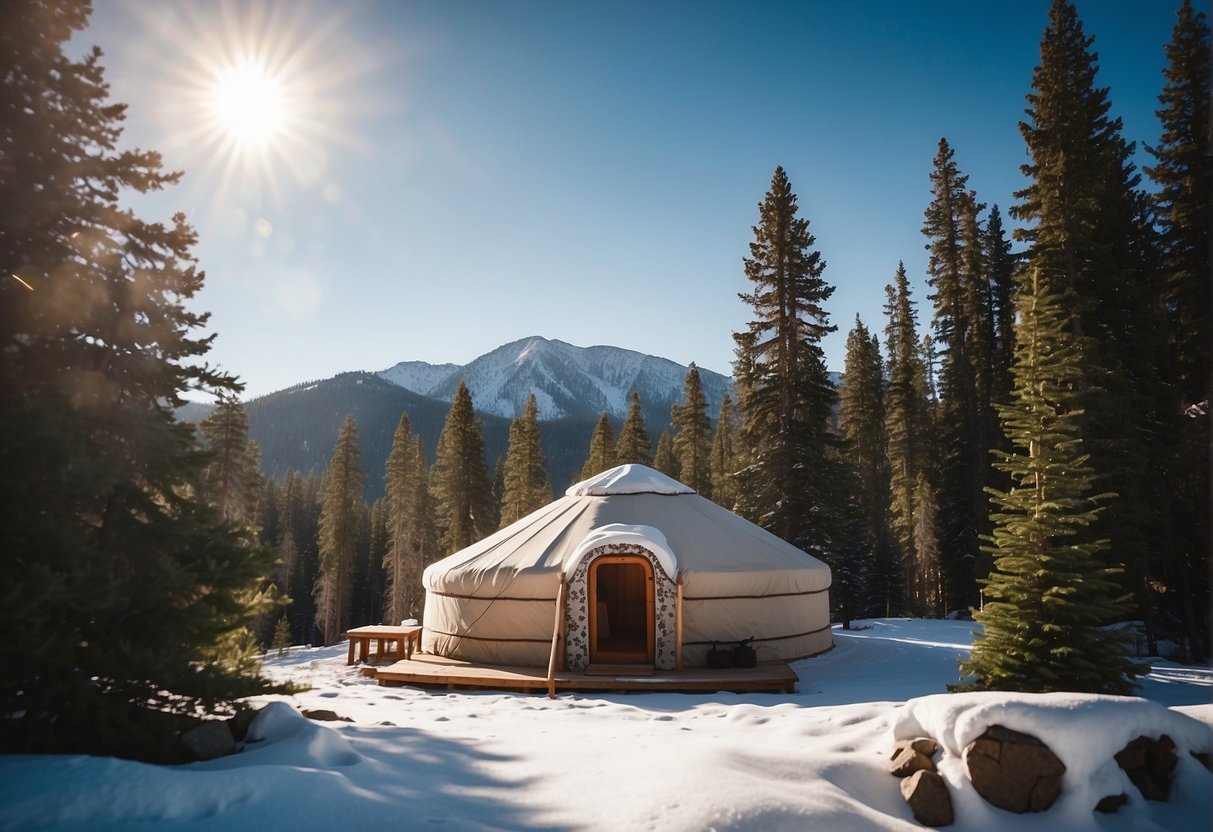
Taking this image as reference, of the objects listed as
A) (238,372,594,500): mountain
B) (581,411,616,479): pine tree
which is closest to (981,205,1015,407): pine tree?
(581,411,616,479): pine tree

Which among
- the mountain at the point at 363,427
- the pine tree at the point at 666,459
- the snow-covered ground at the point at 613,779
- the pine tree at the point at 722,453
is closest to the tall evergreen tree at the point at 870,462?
the pine tree at the point at 722,453

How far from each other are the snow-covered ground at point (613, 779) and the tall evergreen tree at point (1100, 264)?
687 cm

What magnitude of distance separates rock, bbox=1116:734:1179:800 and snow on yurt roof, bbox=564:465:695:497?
772 cm

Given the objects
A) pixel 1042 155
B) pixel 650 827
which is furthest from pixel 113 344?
pixel 1042 155

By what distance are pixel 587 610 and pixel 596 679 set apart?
1.06m

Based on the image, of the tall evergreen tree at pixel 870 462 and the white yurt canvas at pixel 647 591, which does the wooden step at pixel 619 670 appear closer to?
the white yurt canvas at pixel 647 591

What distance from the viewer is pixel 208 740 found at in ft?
12.6

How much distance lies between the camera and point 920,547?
23312mm

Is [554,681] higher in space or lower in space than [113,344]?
lower

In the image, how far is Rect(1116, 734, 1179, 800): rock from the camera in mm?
3521

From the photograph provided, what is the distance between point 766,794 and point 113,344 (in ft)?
16.7

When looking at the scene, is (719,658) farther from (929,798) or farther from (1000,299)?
(1000,299)

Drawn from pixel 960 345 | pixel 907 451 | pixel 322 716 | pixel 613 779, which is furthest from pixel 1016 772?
pixel 907 451

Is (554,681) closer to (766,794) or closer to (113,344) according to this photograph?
(766,794)
